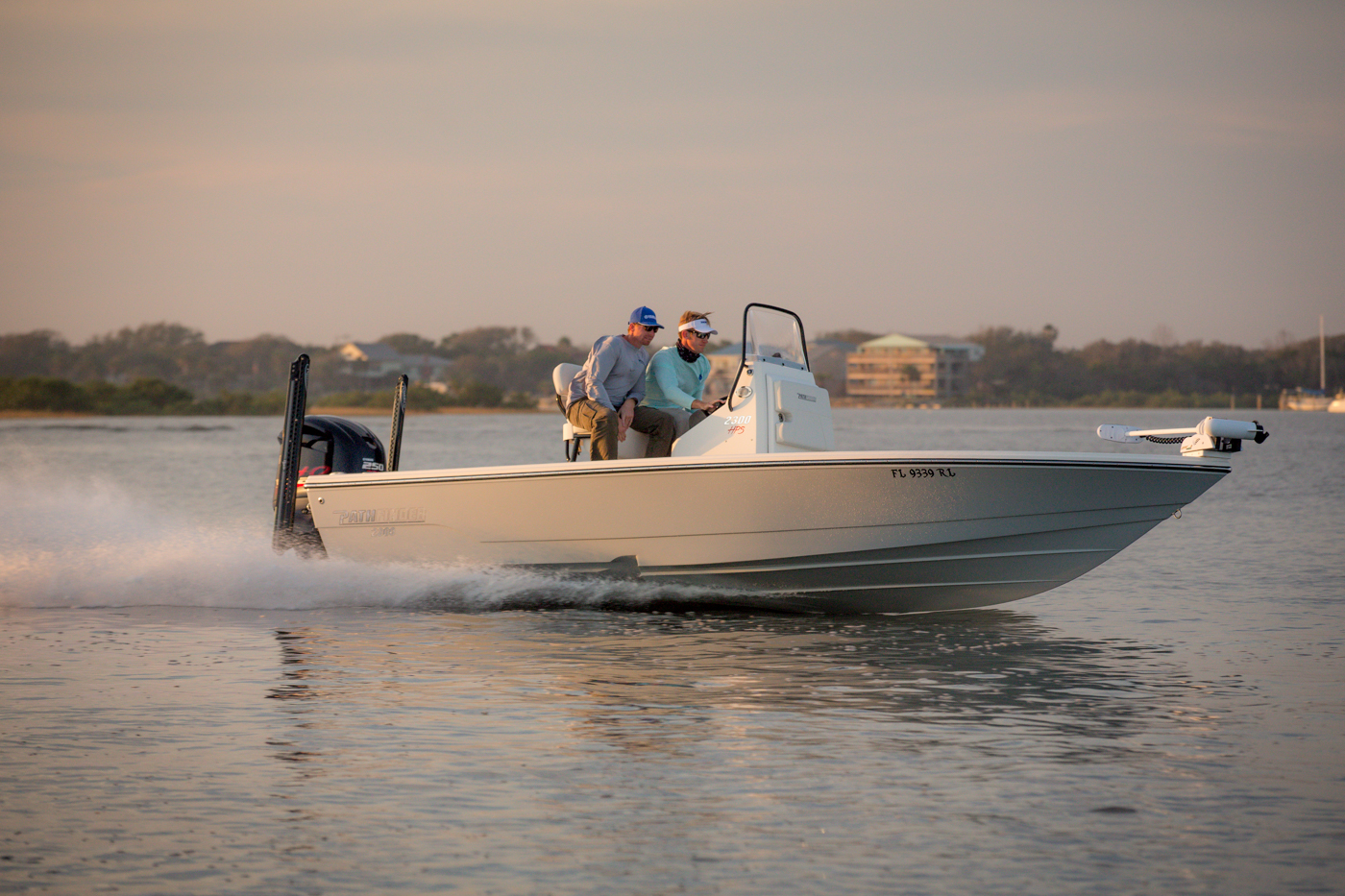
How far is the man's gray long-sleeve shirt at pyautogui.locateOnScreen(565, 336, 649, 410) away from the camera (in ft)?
29.3

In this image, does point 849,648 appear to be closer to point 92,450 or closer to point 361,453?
point 361,453

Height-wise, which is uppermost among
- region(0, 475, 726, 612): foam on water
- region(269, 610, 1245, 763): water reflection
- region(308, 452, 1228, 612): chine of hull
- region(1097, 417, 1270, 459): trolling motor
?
region(1097, 417, 1270, 459): trolling motor

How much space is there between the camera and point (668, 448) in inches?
355

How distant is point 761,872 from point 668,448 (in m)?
5.18

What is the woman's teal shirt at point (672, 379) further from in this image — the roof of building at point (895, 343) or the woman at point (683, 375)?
the roof of building at point (895, 343)

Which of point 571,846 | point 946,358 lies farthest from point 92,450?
point 946,358

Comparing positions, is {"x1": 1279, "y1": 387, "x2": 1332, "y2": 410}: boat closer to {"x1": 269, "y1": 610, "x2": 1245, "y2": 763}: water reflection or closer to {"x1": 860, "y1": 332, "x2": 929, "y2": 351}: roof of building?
{"x1": 860, "y1": 332, "x2": 929, "y2": 351}: roof of building

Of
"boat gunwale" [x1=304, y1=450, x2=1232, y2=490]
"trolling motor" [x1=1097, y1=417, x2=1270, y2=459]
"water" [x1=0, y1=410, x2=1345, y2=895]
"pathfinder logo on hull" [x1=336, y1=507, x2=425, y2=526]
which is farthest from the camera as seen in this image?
"pathfinder logo on hull" [x1=336, y1=507, x2=425, y2=526]

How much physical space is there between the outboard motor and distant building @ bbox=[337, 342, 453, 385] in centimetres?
11928

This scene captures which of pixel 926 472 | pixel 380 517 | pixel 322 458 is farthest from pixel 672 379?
pixel 322 458

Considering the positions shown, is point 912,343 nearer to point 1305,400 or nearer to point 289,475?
point 1305,400

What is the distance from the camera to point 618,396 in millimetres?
9039

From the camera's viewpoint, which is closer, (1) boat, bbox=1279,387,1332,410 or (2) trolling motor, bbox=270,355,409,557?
(2) trolling motor, bbox=270,355,409,557

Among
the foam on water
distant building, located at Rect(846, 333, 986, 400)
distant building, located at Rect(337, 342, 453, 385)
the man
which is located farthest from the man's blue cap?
distant building, located at Rect(846, 333, 986, 400)
